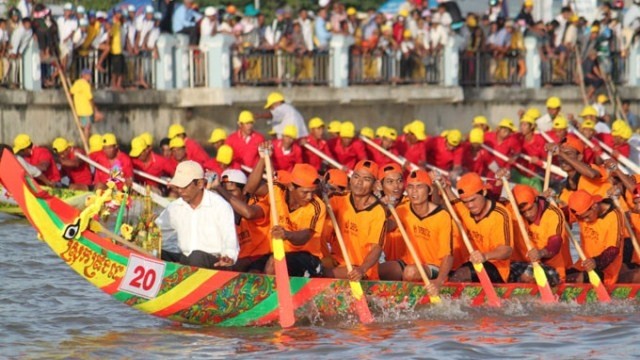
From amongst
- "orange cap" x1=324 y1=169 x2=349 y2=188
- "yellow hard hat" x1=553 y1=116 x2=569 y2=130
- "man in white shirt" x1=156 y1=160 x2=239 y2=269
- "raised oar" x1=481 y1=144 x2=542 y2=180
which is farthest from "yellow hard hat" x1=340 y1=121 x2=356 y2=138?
"man in white shirt" x1=156 y1=160 x2=239 y2=269

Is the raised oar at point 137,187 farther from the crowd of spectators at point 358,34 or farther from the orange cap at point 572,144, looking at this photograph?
the orange cap at point 572,144

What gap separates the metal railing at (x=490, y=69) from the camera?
3158cm

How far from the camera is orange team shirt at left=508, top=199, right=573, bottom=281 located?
15523 mm

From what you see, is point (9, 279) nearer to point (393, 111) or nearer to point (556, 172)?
point (556, 172)

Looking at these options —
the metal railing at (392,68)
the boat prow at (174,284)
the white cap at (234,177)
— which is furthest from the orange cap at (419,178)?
the metal railing at (392,68)

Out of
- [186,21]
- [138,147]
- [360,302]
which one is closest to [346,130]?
[138,147]

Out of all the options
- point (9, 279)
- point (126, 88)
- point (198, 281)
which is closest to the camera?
point (198, 281)

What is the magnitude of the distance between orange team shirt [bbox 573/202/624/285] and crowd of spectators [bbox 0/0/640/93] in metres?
11.9

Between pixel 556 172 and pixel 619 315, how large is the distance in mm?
8731

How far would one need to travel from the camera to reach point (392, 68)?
30156mm

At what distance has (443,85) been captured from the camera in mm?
31219

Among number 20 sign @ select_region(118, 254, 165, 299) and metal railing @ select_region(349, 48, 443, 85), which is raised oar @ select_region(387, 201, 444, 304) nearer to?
number 20 sign @ select_region(118, 254, 165, 299)

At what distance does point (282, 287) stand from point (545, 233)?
2.79 metres

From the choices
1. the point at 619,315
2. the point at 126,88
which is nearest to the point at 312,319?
the point at 619,315
